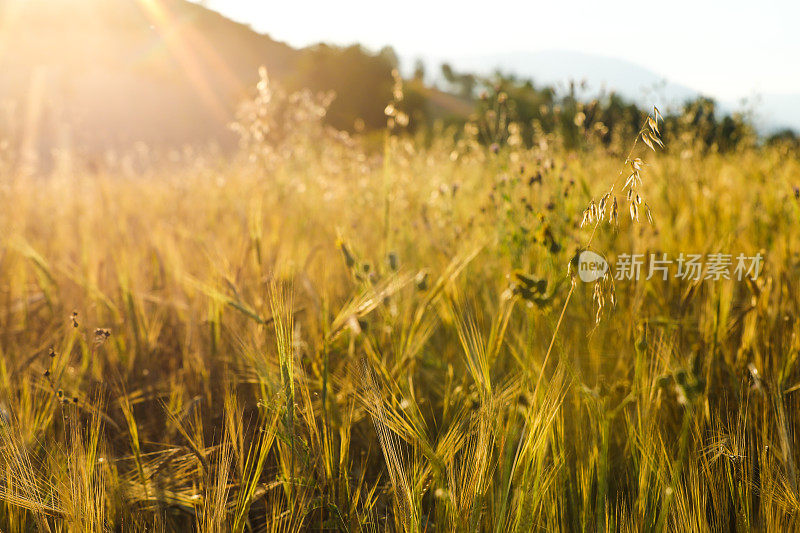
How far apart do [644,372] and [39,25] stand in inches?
1573

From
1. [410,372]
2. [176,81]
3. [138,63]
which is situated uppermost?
[138,63]

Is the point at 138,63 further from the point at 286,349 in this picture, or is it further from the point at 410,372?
the point at 286,349

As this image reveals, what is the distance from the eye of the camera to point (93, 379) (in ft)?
4.09

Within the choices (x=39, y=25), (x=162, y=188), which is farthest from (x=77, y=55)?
(x=162, y=188)

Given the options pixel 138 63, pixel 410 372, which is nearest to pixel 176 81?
pixel 138 63

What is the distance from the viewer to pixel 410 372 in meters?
1.17

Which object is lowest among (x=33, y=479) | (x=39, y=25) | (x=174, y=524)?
(x=174, y=524)

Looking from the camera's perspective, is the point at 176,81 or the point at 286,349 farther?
the point at 176,81

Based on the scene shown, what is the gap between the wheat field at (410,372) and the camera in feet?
2.53

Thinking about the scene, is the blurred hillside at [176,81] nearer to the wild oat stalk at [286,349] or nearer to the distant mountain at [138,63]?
the distant mountain at [138,63]

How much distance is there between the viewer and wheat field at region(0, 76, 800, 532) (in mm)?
772

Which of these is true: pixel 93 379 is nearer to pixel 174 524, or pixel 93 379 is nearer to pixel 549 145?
pixel 174 524

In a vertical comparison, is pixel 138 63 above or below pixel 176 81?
above

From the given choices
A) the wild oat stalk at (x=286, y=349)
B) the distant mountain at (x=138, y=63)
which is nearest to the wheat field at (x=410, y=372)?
the wild oat stalk at (x=286, y=349)
